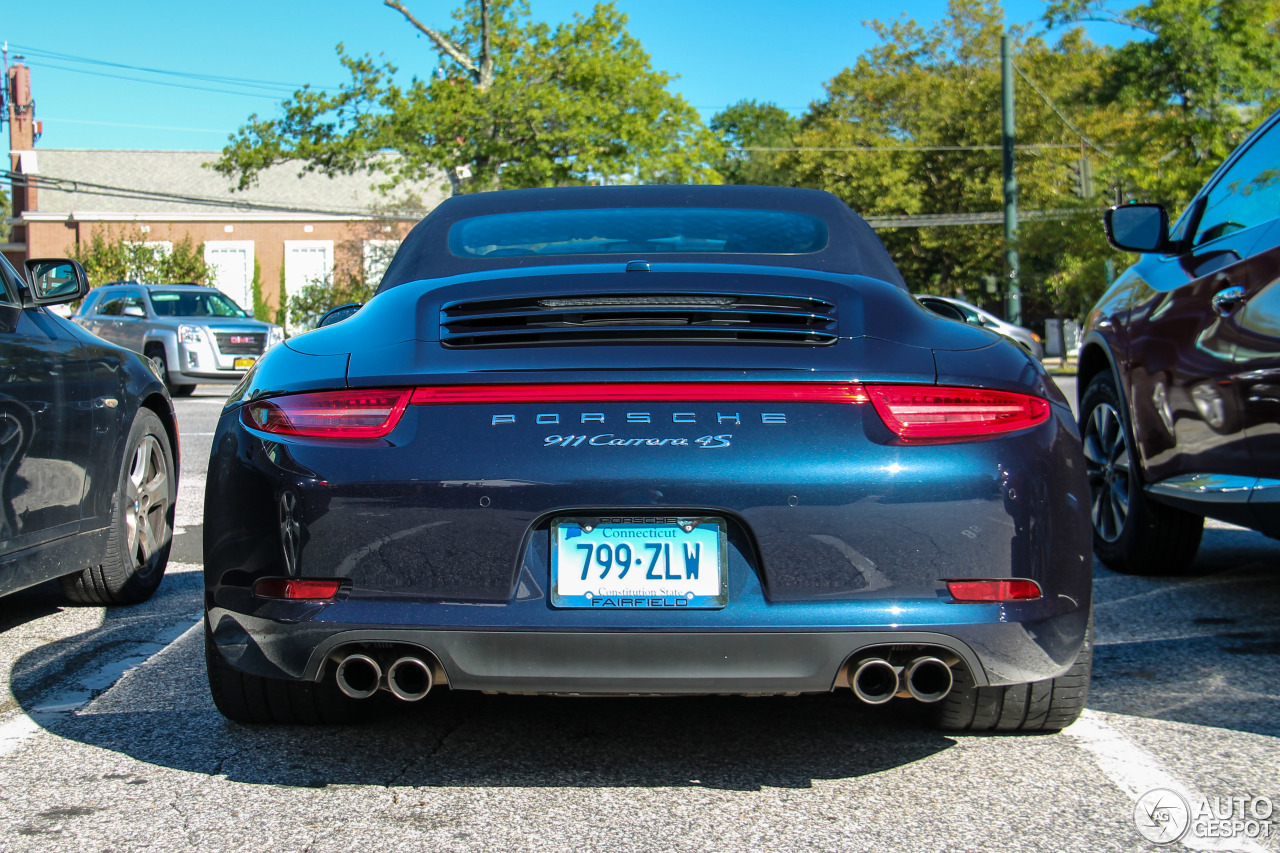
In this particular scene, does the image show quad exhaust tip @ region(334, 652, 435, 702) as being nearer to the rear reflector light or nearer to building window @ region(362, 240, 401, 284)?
the rear reflector light

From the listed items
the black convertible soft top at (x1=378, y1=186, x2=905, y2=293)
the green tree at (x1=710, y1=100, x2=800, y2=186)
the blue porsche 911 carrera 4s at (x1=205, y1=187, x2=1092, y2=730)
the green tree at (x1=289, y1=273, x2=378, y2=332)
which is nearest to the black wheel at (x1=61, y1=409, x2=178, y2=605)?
the black convertible soft top at (x1=378, y1=186, x2=905, y2=293)

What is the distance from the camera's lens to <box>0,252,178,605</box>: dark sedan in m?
3.96

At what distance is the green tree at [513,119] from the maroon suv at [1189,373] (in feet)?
116

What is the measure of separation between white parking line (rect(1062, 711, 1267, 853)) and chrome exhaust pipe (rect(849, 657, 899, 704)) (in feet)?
2.23

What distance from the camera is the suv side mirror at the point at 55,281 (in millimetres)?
4574

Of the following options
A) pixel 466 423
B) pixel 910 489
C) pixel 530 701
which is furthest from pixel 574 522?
pixel 530 701

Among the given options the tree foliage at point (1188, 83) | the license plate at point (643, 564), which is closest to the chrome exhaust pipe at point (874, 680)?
the license plate at point (643, 564)

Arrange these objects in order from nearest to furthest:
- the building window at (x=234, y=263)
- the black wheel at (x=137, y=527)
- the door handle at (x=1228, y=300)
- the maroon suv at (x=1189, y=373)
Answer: the maroon suv at (x=1189, y=373) < the door handle at (x=1228, y=300) < the black wheel at (x=137, y=527) < the building window at (x=234, y=263)

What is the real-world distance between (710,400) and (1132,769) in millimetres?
1449

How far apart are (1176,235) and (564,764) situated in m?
3.48

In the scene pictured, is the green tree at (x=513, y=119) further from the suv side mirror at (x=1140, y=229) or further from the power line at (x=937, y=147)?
the suv side mirror at (x=1140, y=229)

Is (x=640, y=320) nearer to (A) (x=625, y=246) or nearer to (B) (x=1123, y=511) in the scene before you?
(A) (x=625, y=246)

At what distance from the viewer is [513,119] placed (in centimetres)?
4056

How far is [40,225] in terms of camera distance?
53.3 metres
